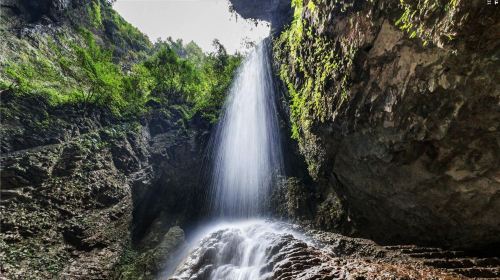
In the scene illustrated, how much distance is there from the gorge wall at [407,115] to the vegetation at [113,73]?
32.3 feet

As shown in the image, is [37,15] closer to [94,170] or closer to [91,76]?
[91,76]

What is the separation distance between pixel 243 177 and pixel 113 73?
334 inches

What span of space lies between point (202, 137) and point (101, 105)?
5.32m

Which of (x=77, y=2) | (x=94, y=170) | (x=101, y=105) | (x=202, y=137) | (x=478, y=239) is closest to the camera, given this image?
(x=478, y=239)

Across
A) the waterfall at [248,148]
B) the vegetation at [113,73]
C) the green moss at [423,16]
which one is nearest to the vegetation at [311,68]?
the green moss at [423,16]

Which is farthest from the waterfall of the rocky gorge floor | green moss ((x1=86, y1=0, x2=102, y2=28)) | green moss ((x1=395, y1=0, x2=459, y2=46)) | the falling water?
green moss ((x1=86, y1=0, x2=102, y2=28))

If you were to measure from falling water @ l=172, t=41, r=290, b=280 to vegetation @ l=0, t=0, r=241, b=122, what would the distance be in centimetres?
157

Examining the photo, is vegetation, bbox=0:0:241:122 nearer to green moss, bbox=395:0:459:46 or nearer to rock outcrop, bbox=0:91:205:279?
rock outcrop, bbox=0:91:205:279

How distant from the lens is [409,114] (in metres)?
5.20

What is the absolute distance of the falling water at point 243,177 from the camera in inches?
324

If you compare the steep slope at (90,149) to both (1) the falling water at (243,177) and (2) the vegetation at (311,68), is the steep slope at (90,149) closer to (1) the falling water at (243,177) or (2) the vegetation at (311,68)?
(1) the falling water at (243,177)

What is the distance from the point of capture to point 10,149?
930 centimetres

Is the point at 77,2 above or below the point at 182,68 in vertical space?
above

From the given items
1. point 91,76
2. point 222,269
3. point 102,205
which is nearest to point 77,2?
point 91,76
